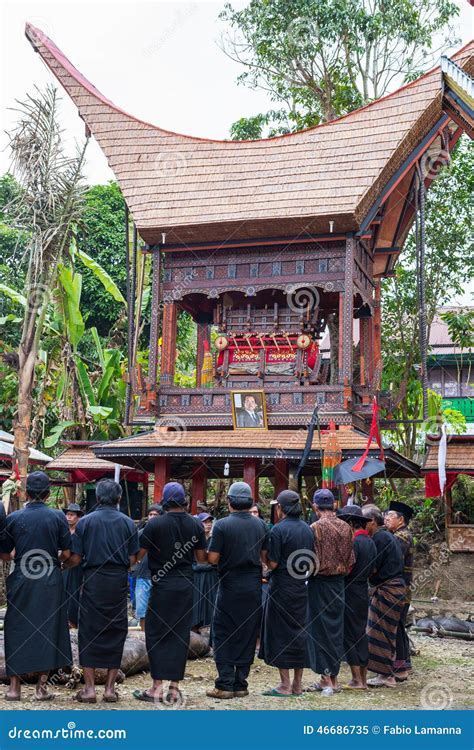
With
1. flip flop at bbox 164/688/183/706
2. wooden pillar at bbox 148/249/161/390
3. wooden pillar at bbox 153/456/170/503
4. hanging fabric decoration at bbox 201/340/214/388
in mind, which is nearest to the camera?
flip flop at bbox 164/688/183/706

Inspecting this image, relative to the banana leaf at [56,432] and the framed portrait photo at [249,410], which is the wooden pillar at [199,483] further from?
the banana leaf at [56,432]

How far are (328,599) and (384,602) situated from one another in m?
0.91

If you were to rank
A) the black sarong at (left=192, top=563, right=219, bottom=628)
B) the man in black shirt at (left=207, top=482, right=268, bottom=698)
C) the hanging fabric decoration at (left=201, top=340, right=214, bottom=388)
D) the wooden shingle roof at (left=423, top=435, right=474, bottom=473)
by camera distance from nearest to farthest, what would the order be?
1. the man in black shirt at (left=207, top=482, right=268, bottom=698)
2. the black sarong at (left=192, top=563, right=219, bottom=628)
3. the wooden shingle roof at (left=423, top=435, right=474, bottom=473)
4. the hanging fabric decoration at (left=201, top=340, right=214, bottom=388)

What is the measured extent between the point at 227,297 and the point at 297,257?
171 centimetres

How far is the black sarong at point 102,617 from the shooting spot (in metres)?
6.59

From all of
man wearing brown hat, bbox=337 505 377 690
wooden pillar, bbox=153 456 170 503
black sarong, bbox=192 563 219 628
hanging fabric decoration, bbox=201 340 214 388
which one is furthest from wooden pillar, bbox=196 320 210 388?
man wearing brown hat, bbox=337 505 377 690

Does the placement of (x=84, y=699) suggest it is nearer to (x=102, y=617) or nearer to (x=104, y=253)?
(x=102, y=617)

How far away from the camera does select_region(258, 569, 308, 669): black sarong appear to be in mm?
7289

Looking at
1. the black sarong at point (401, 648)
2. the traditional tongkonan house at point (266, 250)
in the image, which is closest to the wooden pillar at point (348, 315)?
the traditional tongkonan house at point (266, 250)

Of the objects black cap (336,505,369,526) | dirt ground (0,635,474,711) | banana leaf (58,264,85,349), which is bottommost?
dirt ground (0,635,474,711)

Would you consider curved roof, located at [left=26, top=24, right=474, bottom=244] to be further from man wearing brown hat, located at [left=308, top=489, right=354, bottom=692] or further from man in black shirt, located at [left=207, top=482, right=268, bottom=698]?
man in black shirt, located at [left=207, top=482, right=268, bottom=698]

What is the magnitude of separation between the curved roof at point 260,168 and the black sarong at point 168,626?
7.77 m
